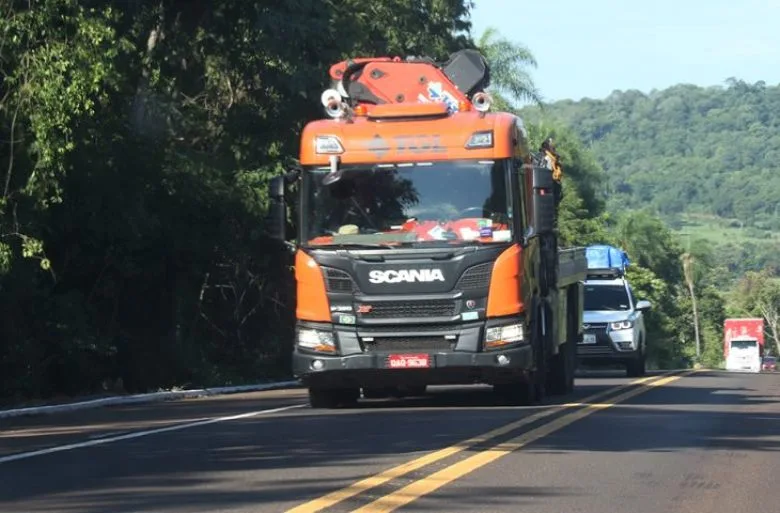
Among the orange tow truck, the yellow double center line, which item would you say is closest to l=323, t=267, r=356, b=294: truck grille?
the orange tow truck

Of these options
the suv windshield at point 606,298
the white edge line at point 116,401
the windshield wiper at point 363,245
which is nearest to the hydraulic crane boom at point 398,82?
the windshield wiper at point 363,245

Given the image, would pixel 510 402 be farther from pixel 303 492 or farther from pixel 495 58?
pixel 495 58

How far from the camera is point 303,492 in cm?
999

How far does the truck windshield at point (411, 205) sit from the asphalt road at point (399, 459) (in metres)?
1.92

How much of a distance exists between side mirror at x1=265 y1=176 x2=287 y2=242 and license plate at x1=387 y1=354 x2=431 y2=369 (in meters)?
1.90

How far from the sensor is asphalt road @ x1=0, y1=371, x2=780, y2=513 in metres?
9.74

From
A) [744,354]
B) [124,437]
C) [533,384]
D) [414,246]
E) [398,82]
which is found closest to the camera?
[124,437]

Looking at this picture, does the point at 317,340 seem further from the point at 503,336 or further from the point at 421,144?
the point at 421,144

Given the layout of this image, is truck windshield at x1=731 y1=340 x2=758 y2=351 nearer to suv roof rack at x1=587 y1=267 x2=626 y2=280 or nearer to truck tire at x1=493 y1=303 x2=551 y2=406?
suv roof rack at x1=587 y1=267 x2=626 y2=280

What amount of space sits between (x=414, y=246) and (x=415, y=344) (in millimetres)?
1070

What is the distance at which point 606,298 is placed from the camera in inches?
1249

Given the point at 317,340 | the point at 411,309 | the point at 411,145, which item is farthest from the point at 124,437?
the point at 411,145

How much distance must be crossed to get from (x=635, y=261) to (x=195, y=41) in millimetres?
67722

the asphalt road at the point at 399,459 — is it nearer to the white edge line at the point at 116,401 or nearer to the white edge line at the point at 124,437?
the white edge line at the point at 124,437
